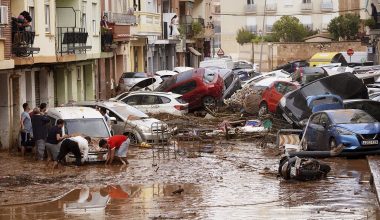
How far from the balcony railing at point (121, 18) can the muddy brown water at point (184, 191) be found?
22017mm

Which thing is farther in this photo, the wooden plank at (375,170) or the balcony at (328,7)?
the balcony at (328,7)

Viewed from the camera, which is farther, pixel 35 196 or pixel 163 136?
pixel 163 136

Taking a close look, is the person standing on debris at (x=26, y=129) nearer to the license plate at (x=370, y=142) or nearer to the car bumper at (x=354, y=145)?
the car bumper at (x=354, y=145)

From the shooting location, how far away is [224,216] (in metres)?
18.1

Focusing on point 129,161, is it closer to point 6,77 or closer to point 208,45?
point 6,77

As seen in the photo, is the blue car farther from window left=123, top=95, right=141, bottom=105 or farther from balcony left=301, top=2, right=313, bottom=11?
balcony left=301, top=2, right=313, bottom=11

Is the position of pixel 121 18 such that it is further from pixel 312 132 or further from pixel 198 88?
pixel 312 132

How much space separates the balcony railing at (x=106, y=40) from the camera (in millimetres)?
47188

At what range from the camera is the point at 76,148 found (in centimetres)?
A: 2608

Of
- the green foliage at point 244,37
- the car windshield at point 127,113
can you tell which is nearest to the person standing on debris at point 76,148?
the car windshield at point 127,113

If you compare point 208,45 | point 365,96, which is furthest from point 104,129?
point 208,45

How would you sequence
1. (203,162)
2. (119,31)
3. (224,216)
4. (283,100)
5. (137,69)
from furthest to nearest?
(137,69), (119,31), (283,100), (203,162), (224,216)

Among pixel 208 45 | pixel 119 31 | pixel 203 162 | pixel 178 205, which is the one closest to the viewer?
pixel 178 205

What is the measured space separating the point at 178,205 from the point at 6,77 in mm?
14255
